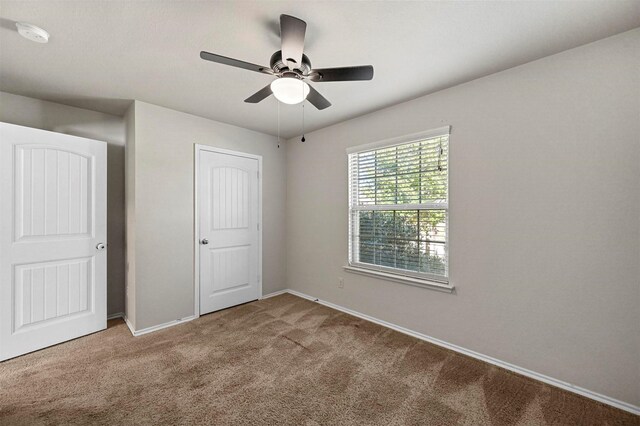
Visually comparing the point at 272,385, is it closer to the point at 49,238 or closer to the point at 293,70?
the point at 293,70

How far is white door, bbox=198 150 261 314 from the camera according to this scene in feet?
11.0

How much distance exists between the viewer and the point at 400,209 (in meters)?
2.91

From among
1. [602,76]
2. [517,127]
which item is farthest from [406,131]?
[602,76]

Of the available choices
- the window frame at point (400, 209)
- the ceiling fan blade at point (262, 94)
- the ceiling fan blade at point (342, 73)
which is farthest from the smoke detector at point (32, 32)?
the window frame at point (400, 209)

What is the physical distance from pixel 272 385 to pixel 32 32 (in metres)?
2.85

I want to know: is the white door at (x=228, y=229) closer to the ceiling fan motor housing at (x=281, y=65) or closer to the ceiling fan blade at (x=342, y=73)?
the ceiling fan motor housing at (x=281, y=65)

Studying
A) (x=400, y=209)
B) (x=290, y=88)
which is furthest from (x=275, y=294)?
(x=290, y=88)

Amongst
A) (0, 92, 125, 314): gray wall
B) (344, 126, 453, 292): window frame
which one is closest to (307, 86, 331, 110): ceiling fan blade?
(344, 126, 453, 292): window frame

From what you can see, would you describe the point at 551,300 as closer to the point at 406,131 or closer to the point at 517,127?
the point at 517,127

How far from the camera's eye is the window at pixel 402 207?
8.61 feet

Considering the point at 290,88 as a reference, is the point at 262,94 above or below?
above

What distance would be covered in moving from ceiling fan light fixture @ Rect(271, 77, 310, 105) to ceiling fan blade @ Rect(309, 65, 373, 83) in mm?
106

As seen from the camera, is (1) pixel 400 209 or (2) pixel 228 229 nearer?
(1) pixel 400 209

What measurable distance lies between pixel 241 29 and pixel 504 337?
305cm
